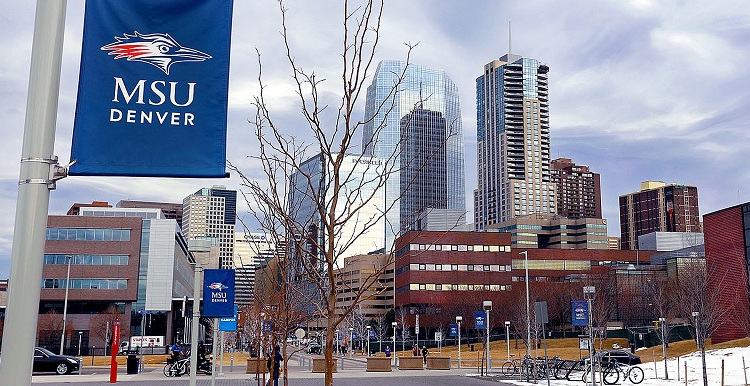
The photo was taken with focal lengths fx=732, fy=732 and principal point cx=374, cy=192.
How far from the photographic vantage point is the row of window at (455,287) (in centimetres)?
12250

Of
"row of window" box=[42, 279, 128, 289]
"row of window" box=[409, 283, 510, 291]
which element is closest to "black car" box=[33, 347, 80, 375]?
"row of window" box=[42, 279, 128, 289]

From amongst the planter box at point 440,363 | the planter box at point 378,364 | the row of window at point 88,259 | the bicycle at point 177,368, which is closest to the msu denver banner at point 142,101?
the bicycle at point 177,368

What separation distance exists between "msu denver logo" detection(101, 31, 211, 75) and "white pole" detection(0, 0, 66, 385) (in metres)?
0.83

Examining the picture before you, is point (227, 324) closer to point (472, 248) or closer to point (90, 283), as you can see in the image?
point (90, 283)

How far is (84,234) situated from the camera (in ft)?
298

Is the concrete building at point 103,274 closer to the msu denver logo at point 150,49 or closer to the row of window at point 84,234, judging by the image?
the row of window at point 84,234

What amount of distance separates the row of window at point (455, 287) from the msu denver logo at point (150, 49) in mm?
118475

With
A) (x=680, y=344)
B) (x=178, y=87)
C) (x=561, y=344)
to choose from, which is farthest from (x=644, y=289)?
(x=178, y=87)

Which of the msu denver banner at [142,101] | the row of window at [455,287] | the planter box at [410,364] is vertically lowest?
the planter box at [410,364]

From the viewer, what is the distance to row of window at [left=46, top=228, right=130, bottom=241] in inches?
3543

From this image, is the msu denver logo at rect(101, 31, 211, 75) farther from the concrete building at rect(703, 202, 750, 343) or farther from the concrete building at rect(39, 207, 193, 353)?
the concrete building at rect(39, 207, 193, 353)

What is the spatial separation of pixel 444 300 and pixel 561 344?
35.1m

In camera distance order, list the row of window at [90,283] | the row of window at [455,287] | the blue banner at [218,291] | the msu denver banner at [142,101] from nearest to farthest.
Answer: the msu denver banner at [142,101], the blue banner at [218,291], the row of window at [90,283], the row of window at [455,287]

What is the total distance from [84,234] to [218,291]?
A: 79878 millimetres
